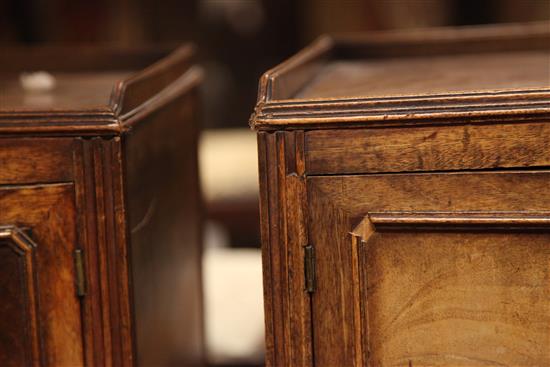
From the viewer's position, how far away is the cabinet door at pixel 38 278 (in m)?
1.05

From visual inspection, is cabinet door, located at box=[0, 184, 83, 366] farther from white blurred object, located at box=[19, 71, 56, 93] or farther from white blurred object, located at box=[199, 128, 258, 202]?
white blurred object, located at box=[199, 128, 258, 202]

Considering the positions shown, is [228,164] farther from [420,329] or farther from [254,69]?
[420,329]

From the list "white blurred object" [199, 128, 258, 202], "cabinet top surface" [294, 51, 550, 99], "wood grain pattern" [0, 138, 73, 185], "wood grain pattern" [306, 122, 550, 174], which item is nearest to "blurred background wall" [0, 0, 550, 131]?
"white blurred object" [199, 128, 258, 202]

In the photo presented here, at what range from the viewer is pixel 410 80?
3.92 ft

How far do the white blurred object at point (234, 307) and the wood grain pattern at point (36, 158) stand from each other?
2.04ft

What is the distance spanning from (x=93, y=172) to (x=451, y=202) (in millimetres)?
426

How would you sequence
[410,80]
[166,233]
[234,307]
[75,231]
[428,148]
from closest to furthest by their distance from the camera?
[428,148] < [75,231] < [410,80] < [166,233] < [234,307]

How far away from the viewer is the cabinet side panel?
3.71 feet

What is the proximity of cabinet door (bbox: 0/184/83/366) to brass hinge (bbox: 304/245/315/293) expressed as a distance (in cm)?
29

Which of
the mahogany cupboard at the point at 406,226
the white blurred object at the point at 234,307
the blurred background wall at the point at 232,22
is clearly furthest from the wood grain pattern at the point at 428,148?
the blurred background wall at the point at 232,22

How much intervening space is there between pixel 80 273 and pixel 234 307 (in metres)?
0.96

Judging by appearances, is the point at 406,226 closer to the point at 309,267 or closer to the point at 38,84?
Result: the point at 309,267

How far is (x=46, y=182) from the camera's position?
1047mm

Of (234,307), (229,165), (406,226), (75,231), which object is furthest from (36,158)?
(229,165)
